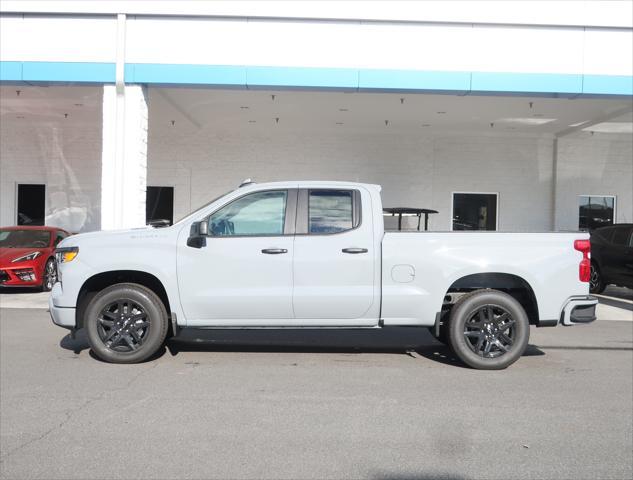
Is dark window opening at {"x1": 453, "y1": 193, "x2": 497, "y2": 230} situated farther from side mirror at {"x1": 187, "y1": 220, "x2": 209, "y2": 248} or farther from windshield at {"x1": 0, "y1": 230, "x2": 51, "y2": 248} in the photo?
side mirror at {"x1": 187, "y1": 220, "x2": 209, "y2": 248}

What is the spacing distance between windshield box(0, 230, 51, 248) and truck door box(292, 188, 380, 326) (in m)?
8.86

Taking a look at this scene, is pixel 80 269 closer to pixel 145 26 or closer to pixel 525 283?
pixel 525 283

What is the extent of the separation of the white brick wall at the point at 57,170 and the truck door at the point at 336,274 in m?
14.8

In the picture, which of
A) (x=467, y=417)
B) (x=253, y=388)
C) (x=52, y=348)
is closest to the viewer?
(x=467, y=417)

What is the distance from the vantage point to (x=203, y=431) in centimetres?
454

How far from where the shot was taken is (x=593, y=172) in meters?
19.8

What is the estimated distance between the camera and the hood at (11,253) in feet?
39.3

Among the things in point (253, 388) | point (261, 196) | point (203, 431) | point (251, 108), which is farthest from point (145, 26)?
point (203, 431)

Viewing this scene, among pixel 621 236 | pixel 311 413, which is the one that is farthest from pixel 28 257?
pixel 621 236

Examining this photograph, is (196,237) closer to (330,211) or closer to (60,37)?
(330,211)

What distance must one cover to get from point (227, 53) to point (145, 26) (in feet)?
5.44

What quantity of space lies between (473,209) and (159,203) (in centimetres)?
1066


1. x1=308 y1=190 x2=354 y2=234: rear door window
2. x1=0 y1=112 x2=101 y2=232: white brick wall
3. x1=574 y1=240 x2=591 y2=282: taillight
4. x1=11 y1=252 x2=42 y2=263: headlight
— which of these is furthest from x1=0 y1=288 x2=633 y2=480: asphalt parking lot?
x1=0 y1=112 x2=101 y2=232: white brick wall

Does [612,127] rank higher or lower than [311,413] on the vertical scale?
higher
